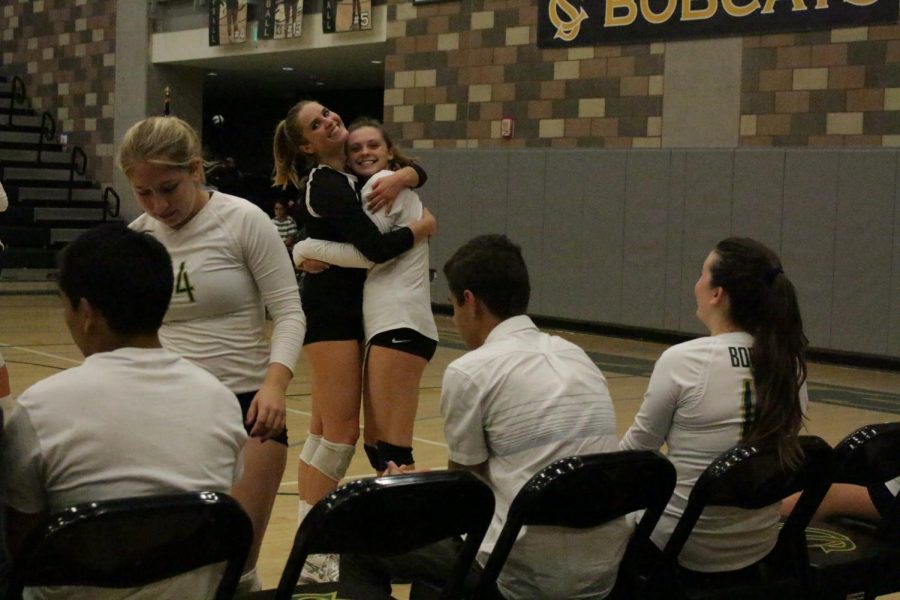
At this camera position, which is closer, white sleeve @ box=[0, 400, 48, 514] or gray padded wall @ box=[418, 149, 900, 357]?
white sleeve @ box=[0, 400, 48, 514]

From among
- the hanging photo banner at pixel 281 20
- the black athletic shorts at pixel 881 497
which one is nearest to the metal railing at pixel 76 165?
the hanging photo banner at pixel 281 20

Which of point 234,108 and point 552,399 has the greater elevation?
point 234,108

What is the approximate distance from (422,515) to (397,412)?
1342 millimetres

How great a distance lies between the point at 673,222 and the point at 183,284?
7.68 meters

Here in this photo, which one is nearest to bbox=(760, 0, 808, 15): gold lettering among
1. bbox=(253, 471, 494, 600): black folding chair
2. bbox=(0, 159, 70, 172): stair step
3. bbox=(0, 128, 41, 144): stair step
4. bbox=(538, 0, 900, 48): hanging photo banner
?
bbox=(538, 0, 900, 48): hanging photo banner

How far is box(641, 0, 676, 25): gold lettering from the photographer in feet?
32.0

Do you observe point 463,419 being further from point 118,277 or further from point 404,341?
point 404,341

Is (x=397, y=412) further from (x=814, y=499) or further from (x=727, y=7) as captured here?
(x=727, y=7)

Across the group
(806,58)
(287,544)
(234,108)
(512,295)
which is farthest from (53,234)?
(512,295)

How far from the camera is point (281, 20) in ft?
42.5

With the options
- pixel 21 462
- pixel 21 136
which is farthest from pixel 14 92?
pixel 21 462

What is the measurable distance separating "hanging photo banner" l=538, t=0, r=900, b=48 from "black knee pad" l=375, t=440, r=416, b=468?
672 cm

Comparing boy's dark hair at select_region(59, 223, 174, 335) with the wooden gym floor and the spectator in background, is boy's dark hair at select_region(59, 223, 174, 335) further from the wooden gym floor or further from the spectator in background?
the spectator in background

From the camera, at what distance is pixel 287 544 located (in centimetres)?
367
